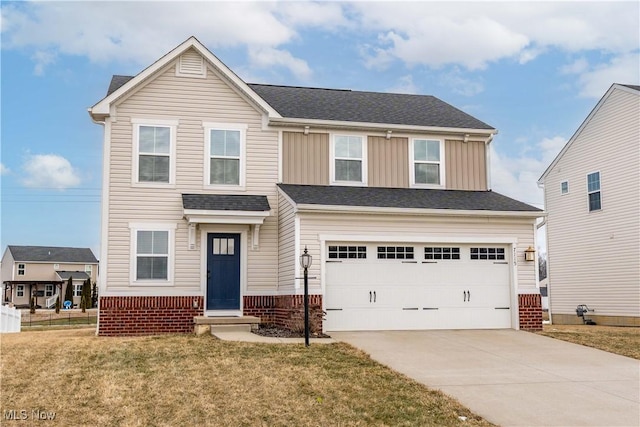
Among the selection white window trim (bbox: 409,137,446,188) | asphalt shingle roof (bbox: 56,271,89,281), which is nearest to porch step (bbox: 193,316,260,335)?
white window trim (bbox: 409,137,446,188)

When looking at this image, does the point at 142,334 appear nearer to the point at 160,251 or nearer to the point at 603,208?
the point at 160,251

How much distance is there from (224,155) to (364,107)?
5.06 m

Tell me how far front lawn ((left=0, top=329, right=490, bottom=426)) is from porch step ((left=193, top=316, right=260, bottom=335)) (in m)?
2.92

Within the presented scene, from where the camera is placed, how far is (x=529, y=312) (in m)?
17.0

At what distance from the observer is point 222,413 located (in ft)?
27.8

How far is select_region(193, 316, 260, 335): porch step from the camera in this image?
15.8m

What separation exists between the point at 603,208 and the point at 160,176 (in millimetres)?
16074

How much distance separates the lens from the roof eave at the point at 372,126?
716 inches

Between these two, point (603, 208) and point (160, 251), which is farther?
point (603, 208)

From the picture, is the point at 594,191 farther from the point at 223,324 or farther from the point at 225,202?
the point at 223,324

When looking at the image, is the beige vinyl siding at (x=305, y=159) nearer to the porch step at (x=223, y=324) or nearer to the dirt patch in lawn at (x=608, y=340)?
the porch step at (x=223, y=324)

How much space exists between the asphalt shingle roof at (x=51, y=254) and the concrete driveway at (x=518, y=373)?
56029 mm

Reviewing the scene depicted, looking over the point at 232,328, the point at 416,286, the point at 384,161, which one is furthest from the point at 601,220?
the point at 232,328

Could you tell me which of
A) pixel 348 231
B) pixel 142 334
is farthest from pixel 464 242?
pixel 142 334
